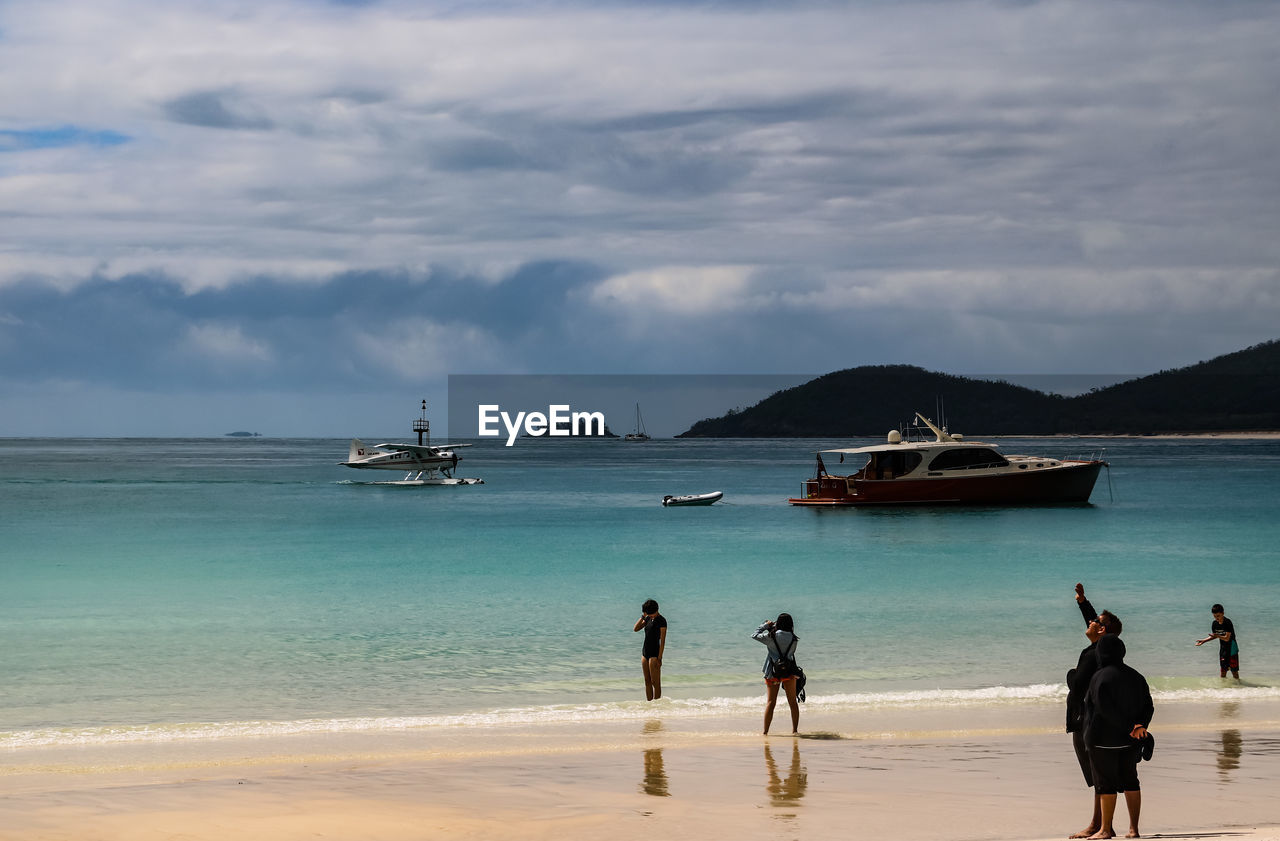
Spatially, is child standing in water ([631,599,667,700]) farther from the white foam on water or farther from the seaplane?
the seaplane

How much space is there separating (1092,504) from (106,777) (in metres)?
68.4

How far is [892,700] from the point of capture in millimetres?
17938

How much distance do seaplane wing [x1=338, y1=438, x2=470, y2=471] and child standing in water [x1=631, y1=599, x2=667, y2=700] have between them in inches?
3534

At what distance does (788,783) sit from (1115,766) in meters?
3.96

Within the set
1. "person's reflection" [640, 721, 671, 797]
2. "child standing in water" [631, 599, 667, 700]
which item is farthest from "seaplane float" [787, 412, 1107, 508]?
"person's reflection" [640, 721, 671, 797]

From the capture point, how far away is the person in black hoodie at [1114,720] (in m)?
9.05

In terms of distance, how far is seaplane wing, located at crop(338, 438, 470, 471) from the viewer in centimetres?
10825

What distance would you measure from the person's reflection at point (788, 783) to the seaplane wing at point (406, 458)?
309 feet

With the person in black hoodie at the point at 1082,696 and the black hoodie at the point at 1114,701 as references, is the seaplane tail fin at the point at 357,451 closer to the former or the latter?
the person in black hoodie at the point at 1082,696

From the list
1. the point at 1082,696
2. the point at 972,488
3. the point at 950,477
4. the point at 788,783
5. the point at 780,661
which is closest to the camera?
the point at 1082,696

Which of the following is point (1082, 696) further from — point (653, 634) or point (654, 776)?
point (653, 634)

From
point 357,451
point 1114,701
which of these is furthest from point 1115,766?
point 357,451

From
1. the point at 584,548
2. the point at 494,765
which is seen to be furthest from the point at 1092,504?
the point at 494,765

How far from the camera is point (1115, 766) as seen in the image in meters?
9.18
